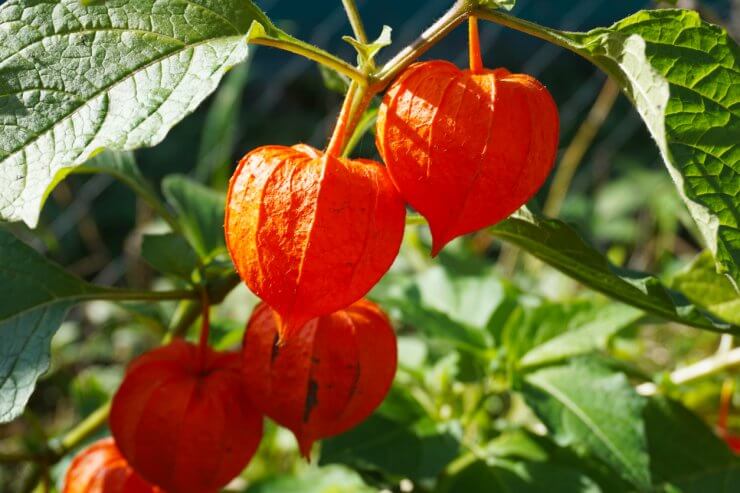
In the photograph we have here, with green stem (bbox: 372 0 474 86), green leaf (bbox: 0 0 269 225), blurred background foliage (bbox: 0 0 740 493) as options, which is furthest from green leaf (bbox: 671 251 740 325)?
green leaf (bbox: 0 0 269 225)

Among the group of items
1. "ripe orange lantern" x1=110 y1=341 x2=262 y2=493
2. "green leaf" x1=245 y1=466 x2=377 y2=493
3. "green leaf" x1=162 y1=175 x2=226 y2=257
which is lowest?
"green leaf" x1=245 y1=466 x2=377 y2=493

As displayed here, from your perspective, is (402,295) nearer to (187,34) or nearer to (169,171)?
(187,34)

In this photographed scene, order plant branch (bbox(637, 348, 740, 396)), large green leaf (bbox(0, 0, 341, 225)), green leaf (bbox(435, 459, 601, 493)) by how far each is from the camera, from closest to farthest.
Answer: large green leaf (bbox(0, 0, 341, 225)) < green leaf (bbox(435, 459, 601, 493)) < plant branch (bbox(637, 348, 740, 396))

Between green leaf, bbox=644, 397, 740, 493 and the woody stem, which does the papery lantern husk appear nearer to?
the woody stem

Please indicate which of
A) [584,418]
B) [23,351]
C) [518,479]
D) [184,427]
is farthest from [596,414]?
[23,351]

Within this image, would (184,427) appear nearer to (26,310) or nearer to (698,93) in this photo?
(26,310)

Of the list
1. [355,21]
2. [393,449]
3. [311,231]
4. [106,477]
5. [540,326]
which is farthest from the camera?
[540,326]

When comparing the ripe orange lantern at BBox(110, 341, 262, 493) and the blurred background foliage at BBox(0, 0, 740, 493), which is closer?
the ripe orange lantern at BBox(110, 341, 262, 493)

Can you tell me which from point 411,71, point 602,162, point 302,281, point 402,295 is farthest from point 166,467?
point 602,162
